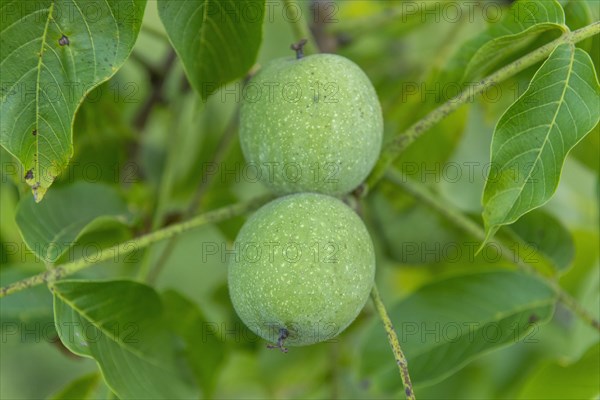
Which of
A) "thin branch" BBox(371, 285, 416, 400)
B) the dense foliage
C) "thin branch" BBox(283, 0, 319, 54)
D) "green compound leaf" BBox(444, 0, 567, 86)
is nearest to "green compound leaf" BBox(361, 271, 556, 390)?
the dense foliage

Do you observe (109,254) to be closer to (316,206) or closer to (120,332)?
(120,332)

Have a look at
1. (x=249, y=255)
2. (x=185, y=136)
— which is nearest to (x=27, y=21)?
(x=249, y=255)

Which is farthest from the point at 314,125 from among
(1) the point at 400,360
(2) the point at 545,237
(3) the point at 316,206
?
(2) the point at 545,237

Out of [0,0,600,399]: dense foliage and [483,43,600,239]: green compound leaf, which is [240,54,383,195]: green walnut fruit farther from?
[483,43,600,239]: green compound leaf

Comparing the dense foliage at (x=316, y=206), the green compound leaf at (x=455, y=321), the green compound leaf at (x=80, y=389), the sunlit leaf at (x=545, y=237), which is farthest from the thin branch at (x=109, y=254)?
the sunlit leaf at (x=545, y=237)

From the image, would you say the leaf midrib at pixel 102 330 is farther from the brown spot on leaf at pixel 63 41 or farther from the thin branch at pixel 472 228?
the thin branch at pixel 472 228

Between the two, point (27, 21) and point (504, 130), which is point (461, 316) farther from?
point (27, 21)
